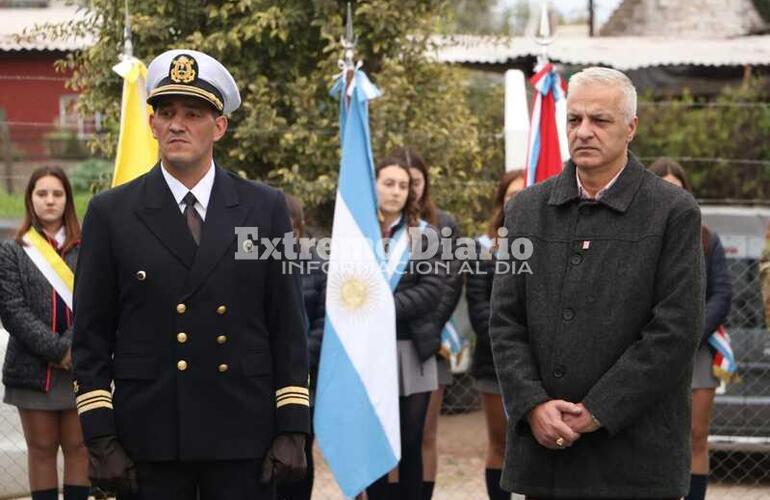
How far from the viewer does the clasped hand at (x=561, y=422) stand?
442cm

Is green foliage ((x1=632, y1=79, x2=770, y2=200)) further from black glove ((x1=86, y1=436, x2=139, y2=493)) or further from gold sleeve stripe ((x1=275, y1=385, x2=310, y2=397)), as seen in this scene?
black glove ((x1=86, y1=436, x2=139, y2=493))

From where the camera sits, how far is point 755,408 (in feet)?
30.1

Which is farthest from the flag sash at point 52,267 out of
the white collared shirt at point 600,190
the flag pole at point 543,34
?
the white collared shirt at point 600,190

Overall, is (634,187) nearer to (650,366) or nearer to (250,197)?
(650,366)

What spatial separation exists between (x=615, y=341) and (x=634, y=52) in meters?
12.5

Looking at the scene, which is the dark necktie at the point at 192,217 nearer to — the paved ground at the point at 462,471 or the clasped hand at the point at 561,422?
the clasped hand at the point at 561,422

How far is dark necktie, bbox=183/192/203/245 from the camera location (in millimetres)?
4605

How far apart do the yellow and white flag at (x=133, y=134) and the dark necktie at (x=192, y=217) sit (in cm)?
312

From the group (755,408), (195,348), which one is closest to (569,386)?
(195,348)

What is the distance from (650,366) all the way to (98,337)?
69.8 inches

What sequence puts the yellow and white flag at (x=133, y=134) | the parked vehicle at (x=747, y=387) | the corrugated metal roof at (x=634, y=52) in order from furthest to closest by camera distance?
the corrugated metal roof at (x=634, y=52) → the parked vehicle at (x=747, y=387) → the yellow and white flag at (x=133, y=134)

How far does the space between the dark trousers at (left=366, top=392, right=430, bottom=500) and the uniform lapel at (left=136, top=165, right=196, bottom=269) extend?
345 centimetres

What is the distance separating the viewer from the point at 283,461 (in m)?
4.57

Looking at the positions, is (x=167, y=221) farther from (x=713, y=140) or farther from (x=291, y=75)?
(x=713, y=140)
